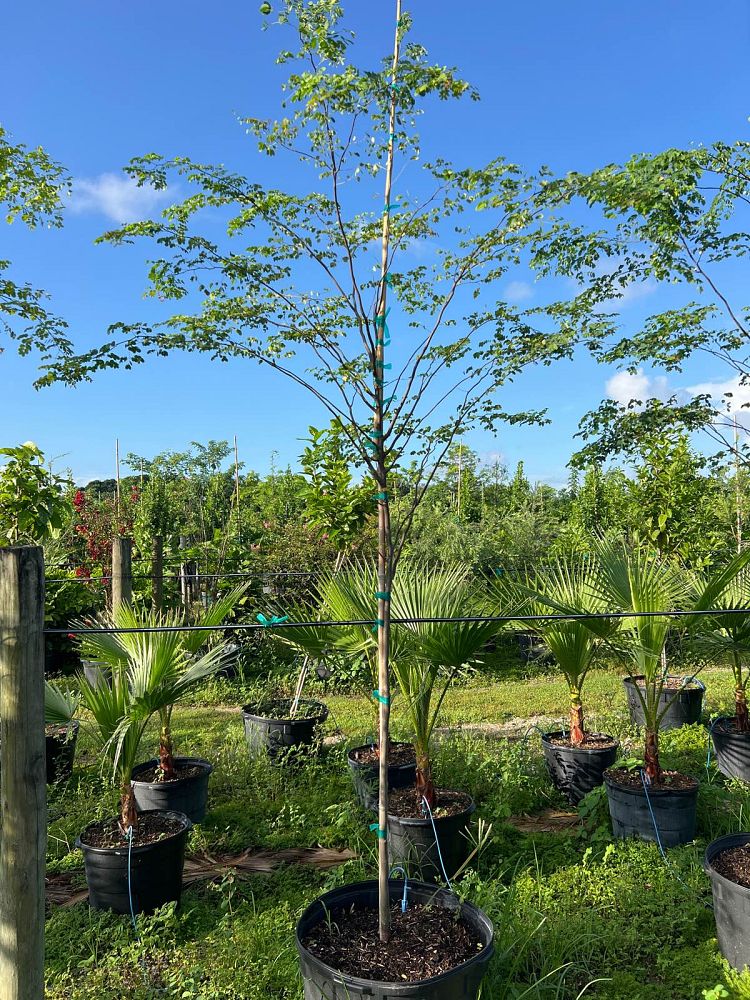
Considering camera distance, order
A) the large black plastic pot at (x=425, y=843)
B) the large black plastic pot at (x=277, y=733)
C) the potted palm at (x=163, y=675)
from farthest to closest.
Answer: the large black plastic pot at (x=277, y=733)
the large black plastic pot at (x=425, y=843)
the potted palm at (x=163, y=675)

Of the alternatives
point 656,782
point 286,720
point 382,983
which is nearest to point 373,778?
point 286,720

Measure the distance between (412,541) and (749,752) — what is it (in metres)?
6.00

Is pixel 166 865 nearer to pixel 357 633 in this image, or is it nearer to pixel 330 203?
pixel 357 633

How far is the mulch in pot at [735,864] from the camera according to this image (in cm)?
284

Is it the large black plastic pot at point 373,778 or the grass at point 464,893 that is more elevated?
the large black plastic pot at point 373,778

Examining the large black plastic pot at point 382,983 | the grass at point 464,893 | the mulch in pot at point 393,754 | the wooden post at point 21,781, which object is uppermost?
the wooden post at point 21,781

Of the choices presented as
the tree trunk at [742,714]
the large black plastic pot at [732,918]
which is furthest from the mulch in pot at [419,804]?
the tree trunk at [742,714]

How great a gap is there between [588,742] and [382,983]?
3177 millimetres

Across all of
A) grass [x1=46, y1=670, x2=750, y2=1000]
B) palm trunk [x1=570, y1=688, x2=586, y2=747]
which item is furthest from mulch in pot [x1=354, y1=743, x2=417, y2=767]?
palm trunk [x1=570, y1=688, x2=586, y2=747]

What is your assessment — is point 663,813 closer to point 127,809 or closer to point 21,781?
point 127,809

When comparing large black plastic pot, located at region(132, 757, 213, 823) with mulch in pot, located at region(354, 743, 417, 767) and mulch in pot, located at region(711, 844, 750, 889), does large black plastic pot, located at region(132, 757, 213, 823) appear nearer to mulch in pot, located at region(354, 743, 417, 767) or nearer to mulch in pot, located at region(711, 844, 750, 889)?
mulch in pot, located at region(354, 743, 417, 767)

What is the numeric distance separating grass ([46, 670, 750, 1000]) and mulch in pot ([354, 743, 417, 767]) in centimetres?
25

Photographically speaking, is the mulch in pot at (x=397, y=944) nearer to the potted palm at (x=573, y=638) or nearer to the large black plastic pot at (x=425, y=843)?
the large black plastic pot at (x=425, y=843)

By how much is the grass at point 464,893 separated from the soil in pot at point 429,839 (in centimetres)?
18
